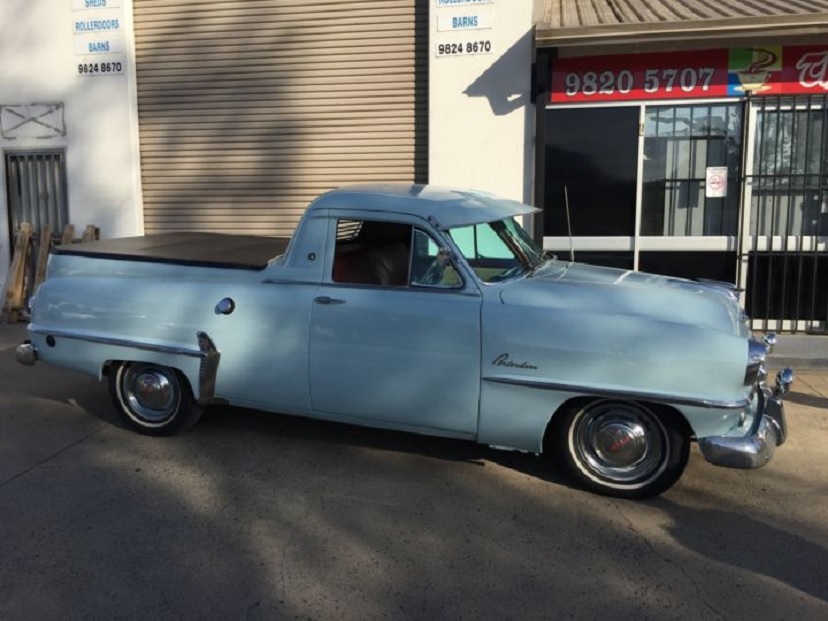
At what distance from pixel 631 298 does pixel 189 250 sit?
128 inches

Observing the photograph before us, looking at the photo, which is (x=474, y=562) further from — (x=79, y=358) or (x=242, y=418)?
(x=79, y=358)

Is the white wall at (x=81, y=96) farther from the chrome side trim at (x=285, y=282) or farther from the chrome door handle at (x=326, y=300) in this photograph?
the chrome door handle at (x=326, y=300)

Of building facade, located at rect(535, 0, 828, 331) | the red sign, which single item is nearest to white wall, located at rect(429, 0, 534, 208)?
building facade, located at rect(535, 0, 828, 331)

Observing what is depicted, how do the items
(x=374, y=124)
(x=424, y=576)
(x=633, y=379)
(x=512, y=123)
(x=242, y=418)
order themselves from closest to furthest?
(x=424, y=576) < (x=633, y=379) < (x=242, y=418) < (x=512, y=123) < (x=374, y=124)

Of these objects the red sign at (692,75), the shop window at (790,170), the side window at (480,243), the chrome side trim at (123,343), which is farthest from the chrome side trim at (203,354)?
the shop window at (790,170)

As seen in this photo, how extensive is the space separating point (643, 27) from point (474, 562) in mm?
5760

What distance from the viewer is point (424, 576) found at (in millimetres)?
3465

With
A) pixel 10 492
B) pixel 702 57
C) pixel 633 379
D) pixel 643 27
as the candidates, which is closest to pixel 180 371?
pixel 10 492

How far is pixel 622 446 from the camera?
4203mm

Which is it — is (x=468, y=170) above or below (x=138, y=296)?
above

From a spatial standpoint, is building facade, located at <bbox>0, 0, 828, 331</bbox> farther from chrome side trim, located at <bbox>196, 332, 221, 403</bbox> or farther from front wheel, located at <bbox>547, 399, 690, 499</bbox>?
chrome side trim, located at <bbox>196, 332, 221, 403</bbox>

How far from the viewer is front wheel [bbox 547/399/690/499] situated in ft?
13.6

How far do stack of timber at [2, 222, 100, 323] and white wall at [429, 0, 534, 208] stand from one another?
16.3 feet

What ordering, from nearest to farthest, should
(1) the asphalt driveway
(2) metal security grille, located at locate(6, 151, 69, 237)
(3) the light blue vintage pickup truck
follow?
(1) the asphalt driveway, (3) the light blue vintage pickup truck, (2) metal security grille, located at locate(6, 151, 69, 237)
